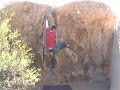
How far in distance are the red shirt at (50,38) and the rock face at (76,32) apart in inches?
9.1

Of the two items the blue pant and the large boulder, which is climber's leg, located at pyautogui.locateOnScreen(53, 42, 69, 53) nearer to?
the blue pant

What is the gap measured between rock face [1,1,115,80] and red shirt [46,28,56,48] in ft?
0.76

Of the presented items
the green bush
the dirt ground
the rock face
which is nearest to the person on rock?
the rock face

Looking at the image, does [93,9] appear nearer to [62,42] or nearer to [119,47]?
[62,42]

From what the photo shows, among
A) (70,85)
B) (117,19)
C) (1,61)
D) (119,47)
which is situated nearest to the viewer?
(1,61)

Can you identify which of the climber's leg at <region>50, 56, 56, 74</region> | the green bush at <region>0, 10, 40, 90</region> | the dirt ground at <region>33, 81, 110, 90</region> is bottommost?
the dirt ground at <region>33, 81, 110, 90</region>

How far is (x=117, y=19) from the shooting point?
693cm

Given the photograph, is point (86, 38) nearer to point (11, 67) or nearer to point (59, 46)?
point (59, 46)

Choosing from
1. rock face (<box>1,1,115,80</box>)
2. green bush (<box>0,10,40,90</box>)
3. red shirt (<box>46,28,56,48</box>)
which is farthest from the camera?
rock face (<box>1,1,115,80</box>)

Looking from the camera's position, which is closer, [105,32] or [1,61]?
[1,61]

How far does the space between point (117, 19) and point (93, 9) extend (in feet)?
1.98

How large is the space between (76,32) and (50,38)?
0.70 meters

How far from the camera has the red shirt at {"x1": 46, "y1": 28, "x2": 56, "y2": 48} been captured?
279 inches

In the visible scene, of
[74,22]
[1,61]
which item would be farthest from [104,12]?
[1,61]
